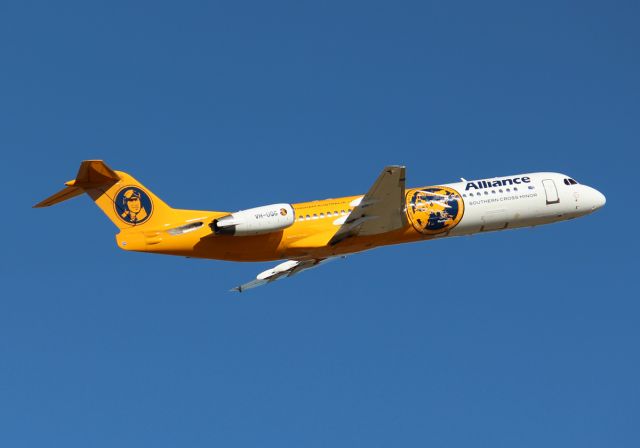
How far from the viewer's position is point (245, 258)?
4478 cm

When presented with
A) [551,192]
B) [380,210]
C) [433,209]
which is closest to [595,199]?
[551,192]

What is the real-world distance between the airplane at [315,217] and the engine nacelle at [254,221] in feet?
0.15

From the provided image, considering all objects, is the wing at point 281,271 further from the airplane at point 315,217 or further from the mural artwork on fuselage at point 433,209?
the mural artwork on fuselage at point 433,209

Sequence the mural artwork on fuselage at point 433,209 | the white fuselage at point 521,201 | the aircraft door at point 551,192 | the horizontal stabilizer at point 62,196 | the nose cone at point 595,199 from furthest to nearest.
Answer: the nose cone at point 595,199 → the aircraft door at point 551,192 → the white fuselage at point 521,201 → the mural artwork on fuselage at point 433,209 → the horizontal stabilizer at point 62,196

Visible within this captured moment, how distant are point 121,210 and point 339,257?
1181cm

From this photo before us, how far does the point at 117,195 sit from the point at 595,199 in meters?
25.4

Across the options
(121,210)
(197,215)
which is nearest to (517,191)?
(197,215)

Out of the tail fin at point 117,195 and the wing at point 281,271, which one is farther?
the wing at point 281,271

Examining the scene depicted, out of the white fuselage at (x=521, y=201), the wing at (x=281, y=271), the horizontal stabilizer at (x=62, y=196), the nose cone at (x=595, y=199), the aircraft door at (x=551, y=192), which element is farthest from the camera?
the nose cone at (x=595, y=199)

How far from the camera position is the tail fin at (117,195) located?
139 ft

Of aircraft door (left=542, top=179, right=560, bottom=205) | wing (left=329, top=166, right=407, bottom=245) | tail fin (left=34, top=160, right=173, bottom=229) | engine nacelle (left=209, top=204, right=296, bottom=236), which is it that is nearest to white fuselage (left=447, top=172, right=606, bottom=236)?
aircraft door (left=542, top=179, right=560, bottom=205)

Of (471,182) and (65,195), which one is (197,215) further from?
(471,182)

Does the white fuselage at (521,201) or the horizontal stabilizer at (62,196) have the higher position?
the horizontal stabilizer at (62,196)

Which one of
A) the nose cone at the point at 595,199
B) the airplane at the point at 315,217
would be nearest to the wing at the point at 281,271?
the airplane at the point at 315,217
